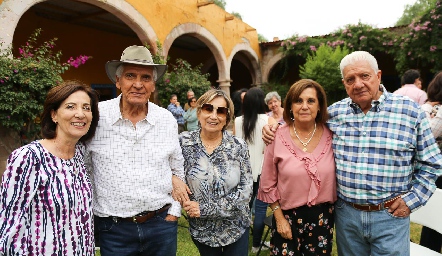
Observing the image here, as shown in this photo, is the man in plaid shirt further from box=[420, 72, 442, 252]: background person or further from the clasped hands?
box=[420, 72, 442, 252]: background person

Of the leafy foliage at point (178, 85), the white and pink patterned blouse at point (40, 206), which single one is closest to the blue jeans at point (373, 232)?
the white and pink patterned blouse at point (40, 206)

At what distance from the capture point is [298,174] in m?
2.06

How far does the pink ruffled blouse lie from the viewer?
2053 mm

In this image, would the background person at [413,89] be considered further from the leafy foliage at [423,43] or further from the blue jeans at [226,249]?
the leafy foliage at [423,43]

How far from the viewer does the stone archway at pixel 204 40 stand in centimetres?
943

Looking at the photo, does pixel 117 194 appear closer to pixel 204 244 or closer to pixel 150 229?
pixel 150 229

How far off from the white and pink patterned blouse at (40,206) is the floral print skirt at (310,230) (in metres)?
1.34

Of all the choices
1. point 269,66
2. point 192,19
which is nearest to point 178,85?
point 192,19

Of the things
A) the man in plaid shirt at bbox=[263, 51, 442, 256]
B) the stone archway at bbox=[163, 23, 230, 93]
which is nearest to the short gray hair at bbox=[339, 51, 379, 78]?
the man in plaid shirt at bbox=[263, 51, 442, 256]

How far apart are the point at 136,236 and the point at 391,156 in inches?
66.9

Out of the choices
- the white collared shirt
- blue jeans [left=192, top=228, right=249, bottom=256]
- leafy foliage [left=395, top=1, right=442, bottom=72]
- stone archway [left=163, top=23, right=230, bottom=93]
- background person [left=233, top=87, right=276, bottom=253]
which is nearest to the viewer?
the white collared shirt

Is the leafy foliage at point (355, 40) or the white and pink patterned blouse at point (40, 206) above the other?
the leafy foliage at point (355, 40)

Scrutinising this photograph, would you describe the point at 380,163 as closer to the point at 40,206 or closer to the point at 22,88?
the point at 40,206

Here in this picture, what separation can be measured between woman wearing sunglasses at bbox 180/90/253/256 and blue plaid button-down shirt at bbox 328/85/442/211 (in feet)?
2.38
